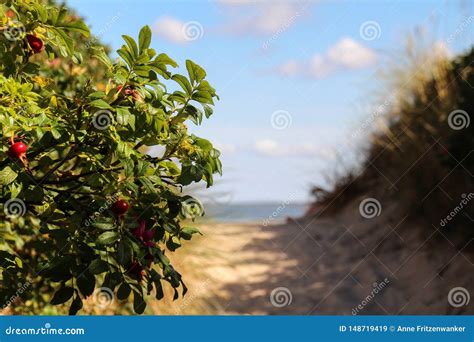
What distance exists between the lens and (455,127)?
8.46 meters

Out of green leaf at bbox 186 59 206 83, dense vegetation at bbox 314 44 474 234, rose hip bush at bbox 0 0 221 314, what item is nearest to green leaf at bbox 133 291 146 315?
rose hip bush at bbox 0 0 221 314

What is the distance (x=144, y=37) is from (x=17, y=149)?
0.81m

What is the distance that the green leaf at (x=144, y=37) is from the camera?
10.4ft

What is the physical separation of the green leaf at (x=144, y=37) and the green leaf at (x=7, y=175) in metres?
0.86

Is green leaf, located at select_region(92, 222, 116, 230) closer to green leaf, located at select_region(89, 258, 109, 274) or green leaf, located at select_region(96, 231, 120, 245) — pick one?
green leaf, located at select_region(96, 231, 120, 245)

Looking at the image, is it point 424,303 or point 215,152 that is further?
point 424,303

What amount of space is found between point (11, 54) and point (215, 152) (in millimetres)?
1363

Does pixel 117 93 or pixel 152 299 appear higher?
pixel 152 299

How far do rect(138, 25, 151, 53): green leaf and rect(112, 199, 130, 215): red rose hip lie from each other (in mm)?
757

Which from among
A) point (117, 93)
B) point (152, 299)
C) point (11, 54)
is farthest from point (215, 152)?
point (152, 299)

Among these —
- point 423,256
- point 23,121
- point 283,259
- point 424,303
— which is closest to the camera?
point 23,121

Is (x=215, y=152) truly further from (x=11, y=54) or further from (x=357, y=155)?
(x=357, y=155)

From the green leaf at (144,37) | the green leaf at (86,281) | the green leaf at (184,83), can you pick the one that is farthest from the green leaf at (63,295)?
the green leaf at (144,37)

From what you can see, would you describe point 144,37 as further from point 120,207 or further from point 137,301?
point 137,301
